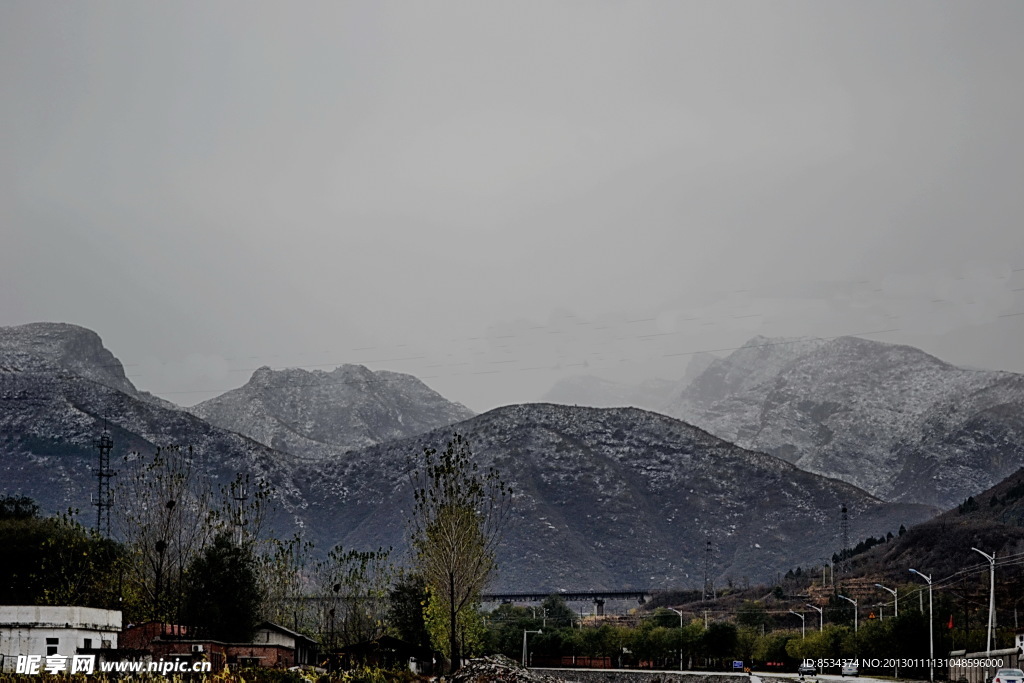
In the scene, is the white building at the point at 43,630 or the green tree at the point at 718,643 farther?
the green tree at the point at 718,643

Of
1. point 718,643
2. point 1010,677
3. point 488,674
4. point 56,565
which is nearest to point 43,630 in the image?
point 488,674

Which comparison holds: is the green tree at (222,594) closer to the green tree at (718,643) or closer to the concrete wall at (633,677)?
the concrete wall at (633,677)

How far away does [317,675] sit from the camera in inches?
1681

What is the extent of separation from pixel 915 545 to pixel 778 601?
24.6 m

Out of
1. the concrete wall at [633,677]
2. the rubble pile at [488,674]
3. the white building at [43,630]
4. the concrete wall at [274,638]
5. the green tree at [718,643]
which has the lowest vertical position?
the concrete wall at [633,677]

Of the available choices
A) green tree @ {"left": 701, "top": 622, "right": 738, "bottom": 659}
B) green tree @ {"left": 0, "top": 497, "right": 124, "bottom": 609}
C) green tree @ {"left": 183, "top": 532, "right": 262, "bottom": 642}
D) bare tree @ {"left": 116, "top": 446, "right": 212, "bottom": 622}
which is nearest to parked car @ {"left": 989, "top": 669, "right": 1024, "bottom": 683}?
green tree @ {"left": 183, "top": 532, "right": 262, "bottom": 642}

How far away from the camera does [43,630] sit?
1903 inches

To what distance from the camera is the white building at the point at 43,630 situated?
1886 inches

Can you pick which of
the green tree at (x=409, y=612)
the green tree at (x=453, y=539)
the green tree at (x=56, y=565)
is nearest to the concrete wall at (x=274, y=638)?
the green tree at (x=453, y=539)

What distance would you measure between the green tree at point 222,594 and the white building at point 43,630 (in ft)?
82.2

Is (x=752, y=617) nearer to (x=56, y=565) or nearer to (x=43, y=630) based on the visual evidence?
(x=56, y=565)

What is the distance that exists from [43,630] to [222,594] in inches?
1147

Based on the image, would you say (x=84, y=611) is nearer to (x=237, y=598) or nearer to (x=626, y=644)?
(x=237, y=598)

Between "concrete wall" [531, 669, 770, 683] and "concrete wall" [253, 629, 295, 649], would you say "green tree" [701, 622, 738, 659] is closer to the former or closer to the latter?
"concrete wall" [531, 669, 770, 683]
